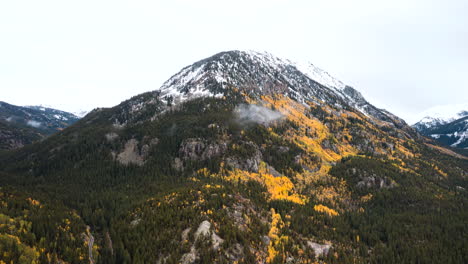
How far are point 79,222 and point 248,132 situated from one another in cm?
13710

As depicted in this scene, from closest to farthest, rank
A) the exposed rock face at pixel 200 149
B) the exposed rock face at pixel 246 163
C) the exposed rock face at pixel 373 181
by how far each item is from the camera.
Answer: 1. the exposed rock face at pixel 373 181
2. the exposed rock face at pixel 246 163
3. the exposed rock face at pixel 200 149

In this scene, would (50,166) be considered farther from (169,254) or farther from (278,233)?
(278,233)

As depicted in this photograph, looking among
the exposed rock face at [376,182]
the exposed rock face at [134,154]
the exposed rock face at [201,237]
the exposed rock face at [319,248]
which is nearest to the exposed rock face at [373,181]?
the exposed rock face at [376,182]

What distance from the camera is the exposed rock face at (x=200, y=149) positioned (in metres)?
170

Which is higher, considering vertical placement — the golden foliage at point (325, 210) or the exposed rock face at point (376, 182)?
the exposed rock face at point (376, 182)

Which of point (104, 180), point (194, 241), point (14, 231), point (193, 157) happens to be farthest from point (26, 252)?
point (193, 157)

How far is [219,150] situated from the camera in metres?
172

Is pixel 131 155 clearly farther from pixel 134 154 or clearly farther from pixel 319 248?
pixel 319 248

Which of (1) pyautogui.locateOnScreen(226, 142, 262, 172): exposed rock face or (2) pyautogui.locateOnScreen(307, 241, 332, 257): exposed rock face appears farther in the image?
(1) pyautogui.locateOnScreen(226, 142, 262, 172): exposed rock face

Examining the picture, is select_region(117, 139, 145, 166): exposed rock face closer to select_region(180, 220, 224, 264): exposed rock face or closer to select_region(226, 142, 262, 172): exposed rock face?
select_region(226, 142, 262, 172): exposed rock face

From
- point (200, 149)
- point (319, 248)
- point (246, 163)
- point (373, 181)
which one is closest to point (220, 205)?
point (319, 248)

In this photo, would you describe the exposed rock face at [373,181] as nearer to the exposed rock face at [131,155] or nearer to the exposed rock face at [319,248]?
the exposed rock face at [319,248]

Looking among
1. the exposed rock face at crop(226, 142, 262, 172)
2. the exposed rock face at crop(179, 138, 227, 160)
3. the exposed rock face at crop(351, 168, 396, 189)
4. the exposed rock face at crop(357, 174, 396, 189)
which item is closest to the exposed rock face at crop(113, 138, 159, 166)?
the exposed rock face at crop(179, 138, 227, 160)

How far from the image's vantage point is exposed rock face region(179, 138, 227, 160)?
170 meters
